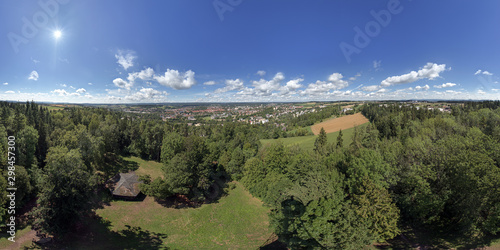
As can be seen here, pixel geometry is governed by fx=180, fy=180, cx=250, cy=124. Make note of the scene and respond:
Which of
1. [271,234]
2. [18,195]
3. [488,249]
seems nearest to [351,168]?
[488,249]

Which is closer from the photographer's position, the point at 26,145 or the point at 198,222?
the point at 198,222

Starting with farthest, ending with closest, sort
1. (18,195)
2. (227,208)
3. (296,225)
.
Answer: (227,208) → (18,195) → (296,225)

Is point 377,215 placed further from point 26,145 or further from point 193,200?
point 26,145

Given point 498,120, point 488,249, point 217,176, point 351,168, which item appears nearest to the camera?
point 488,249

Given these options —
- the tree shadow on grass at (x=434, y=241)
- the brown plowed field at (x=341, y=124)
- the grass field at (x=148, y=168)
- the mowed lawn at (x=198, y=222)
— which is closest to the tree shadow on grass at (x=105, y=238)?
the mowed lawn at (x=198, y=222)

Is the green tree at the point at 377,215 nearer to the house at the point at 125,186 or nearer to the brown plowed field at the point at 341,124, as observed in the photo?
the house at the point at 125,186

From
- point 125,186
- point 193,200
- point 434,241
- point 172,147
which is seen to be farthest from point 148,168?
point 434,241

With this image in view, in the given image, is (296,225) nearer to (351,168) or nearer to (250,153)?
(351,168)
